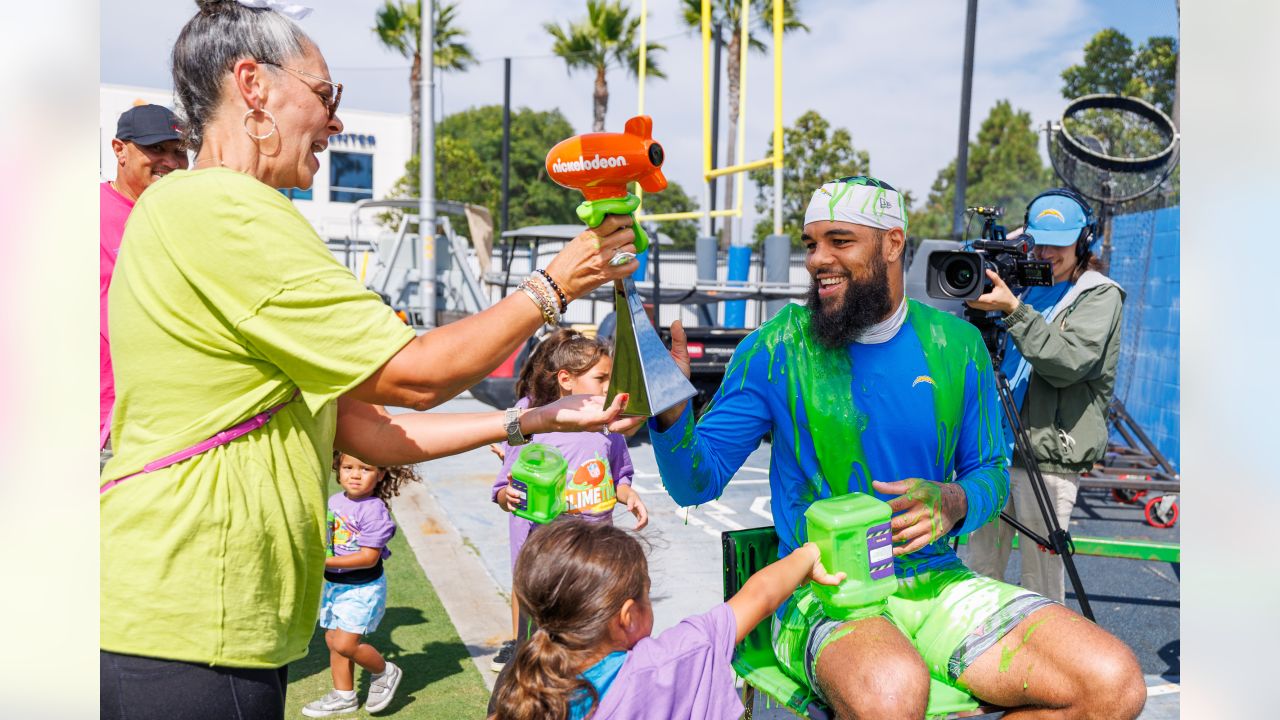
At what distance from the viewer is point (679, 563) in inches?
233

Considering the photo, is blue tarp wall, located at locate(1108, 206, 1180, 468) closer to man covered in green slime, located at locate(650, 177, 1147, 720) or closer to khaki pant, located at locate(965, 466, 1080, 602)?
khaki pant, located at locate(965, 466, 1080, 602)

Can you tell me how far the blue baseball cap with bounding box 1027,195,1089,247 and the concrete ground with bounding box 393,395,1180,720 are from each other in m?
1.92

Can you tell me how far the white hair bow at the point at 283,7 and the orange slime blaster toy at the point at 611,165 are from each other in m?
0.53

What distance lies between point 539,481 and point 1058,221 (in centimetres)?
255

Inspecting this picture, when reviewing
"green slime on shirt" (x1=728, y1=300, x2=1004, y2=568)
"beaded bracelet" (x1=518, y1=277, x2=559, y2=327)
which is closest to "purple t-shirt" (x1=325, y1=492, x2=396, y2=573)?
"green slime on shirt" (x1=728, y1=300, x2=1004, y2=568)

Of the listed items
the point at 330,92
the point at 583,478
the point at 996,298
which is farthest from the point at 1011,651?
the point at 330,92

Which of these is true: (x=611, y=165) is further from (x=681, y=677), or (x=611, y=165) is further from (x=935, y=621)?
(x=935, y=621)

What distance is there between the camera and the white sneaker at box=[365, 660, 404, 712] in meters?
3.83

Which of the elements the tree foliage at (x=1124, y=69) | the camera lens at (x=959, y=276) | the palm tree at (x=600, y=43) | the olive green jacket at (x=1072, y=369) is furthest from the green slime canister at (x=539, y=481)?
the palm tree at (x=600, y=43)

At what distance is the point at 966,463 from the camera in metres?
2.91

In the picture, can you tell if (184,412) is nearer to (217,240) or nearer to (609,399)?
(217,240)

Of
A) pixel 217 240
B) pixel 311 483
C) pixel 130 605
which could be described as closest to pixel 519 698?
pixel 311 483
